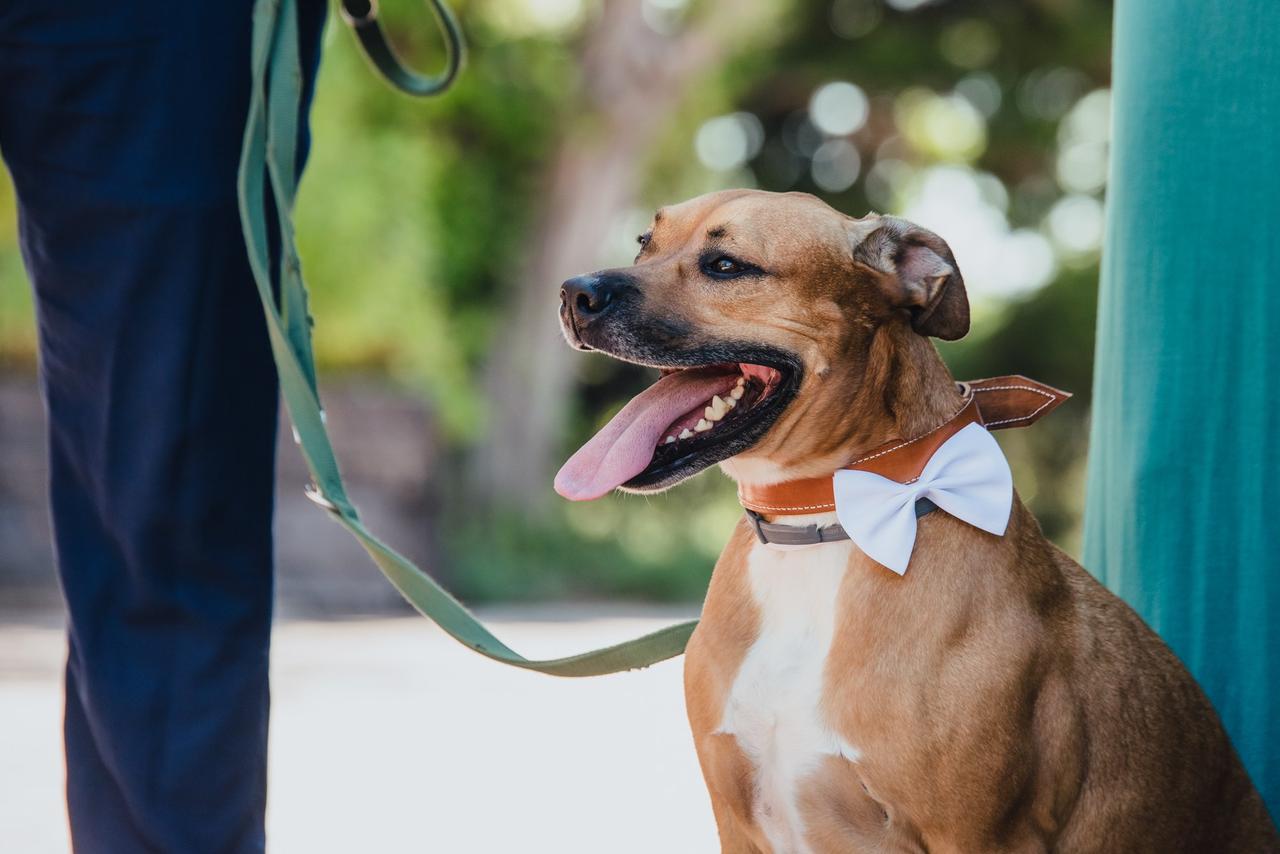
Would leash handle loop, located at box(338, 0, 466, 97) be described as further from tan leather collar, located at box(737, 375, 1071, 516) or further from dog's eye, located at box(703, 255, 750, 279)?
tan leather collar, located at box(737, 375, 1071, 516)

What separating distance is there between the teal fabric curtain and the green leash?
3.96ft

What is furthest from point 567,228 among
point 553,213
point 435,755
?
point 435,755

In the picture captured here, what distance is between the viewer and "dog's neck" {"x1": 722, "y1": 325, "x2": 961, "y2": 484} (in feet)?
9.49

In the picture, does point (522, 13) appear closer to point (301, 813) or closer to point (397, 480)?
point (397, 480)

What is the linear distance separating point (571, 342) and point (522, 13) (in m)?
12.3

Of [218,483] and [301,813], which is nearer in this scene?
[218,483]

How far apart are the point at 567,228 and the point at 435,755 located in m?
9.80

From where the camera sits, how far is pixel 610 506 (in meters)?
18.2

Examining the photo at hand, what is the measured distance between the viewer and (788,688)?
280cm

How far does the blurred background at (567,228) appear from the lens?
11219 mm

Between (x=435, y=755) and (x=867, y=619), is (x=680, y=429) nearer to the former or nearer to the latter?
(x=867, y=619)

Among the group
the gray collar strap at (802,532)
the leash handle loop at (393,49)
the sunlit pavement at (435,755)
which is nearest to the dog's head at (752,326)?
the gray collar strap at (802,532)

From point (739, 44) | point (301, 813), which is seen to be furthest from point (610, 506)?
point (301, 813)

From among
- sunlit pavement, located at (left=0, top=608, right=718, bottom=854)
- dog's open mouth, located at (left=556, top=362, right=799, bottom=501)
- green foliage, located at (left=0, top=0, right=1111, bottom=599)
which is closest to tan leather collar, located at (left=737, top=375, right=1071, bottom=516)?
dog's open mouth, located at (left=556, top=362, right=799, bottom=501)
